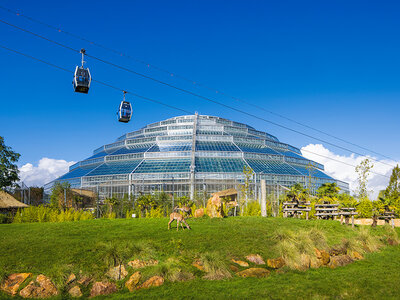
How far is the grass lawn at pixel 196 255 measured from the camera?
12.3 m

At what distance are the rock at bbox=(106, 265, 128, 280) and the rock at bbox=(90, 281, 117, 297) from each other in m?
0.55

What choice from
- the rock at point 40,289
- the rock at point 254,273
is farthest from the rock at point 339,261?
the rock at point 40,289

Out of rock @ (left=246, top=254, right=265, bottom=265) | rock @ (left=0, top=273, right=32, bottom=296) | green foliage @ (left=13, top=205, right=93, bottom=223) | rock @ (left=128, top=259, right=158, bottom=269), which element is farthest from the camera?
green foliage @ (left=13, top=205, right=93, bottom=223)

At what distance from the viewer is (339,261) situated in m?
16.5

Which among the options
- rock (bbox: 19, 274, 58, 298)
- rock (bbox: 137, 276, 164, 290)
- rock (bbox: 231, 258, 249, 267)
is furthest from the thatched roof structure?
rock (bbox: 231, 258, 249, 267)

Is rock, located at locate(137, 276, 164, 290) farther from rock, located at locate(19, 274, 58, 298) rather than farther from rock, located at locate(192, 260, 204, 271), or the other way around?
rock, located at locate(19, 274, 58, 298)

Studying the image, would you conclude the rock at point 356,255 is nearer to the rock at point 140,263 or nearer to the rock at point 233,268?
the rock at point 233,268

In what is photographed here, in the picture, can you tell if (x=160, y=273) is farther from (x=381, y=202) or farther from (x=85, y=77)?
(x=381, y=202)

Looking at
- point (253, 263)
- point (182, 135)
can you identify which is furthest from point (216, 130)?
point (253, 263)

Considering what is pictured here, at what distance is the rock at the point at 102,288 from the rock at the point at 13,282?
2.51 m

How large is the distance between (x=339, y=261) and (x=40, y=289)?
12734 mm

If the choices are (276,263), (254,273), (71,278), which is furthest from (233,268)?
(71,278)

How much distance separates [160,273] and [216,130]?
55834 mm

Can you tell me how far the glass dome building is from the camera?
48.4 meters
